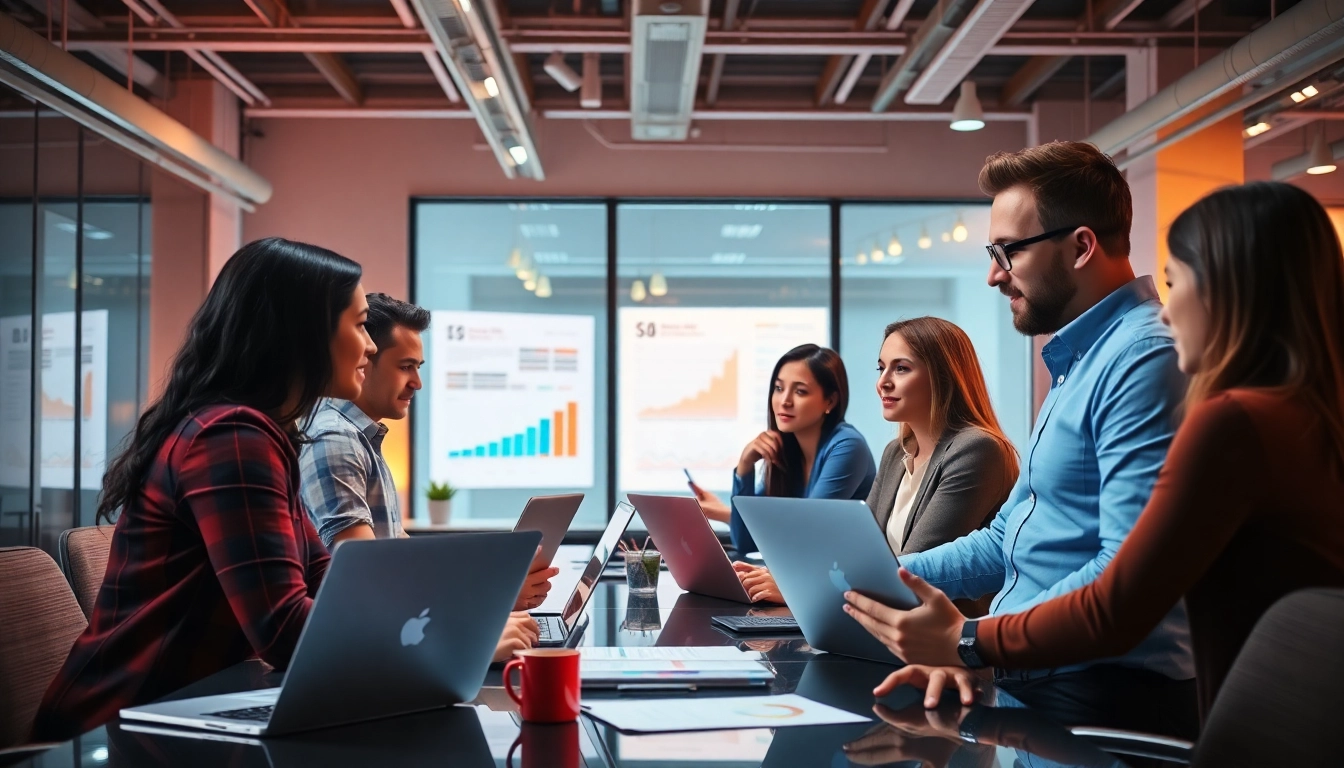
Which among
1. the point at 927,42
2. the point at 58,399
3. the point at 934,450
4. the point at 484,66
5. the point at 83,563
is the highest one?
the point at 927,42

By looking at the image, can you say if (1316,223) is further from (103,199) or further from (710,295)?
(710,295)

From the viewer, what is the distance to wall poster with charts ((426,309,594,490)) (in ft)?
24.3

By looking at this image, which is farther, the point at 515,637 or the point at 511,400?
the point at 511,400

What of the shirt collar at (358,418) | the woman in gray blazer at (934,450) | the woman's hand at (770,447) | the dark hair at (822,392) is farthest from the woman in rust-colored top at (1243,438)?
the woman's hand at (770,447)

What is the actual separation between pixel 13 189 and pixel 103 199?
85 cm

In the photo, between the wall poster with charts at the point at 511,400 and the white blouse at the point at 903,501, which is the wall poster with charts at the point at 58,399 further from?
the white blouse at the point at 903,501

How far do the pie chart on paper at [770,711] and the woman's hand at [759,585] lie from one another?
1090mm

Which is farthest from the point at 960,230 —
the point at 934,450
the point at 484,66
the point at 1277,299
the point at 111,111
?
the point at 1277,299

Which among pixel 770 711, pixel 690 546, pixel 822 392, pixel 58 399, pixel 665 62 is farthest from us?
pixel 58 399

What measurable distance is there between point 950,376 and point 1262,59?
2.34 meters

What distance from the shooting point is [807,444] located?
4328mm

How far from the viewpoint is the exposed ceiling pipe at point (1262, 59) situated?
393cm

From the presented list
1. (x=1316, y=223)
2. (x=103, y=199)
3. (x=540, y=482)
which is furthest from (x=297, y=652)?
(x=540, y=482)

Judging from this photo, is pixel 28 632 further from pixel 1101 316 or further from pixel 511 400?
pixel 511 400
